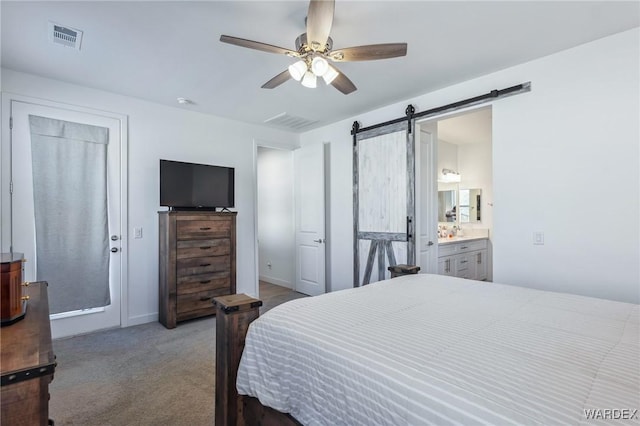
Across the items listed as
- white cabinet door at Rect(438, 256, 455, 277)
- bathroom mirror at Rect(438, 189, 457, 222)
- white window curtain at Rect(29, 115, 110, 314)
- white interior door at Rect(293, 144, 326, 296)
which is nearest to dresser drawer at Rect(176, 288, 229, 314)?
white window curtain at Rect(29, 115, 110, 314)

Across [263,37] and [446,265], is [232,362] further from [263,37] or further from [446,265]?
[446,265]

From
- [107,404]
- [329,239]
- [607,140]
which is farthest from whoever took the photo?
[329,239]

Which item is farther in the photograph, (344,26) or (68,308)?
(68,308)

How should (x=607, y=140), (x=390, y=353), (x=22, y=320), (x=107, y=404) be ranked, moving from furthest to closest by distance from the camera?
(x=607, y=140)
(x=107, y=404)
(x=22, y=320)
(x=390, y=353)

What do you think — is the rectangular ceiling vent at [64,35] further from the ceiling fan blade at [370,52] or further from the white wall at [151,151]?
the ceiling fan blade at [370,52]

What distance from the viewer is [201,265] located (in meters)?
3.70

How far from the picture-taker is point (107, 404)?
2.07 metres

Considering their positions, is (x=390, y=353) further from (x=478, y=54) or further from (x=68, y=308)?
(x=68, y=308)

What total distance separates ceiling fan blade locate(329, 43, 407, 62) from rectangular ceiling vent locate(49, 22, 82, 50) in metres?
1.89

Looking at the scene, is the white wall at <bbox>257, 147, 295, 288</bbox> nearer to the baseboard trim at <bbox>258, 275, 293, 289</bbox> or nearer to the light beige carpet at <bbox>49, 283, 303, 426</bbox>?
the baseboard trim at <bbox>258, 275, 293, 289</bbox>

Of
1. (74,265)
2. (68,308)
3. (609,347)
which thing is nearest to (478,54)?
(609,347)

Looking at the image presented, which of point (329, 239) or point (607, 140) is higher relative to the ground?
point (607, 140)

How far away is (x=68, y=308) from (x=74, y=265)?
431 mm

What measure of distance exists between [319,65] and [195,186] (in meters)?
2.48
